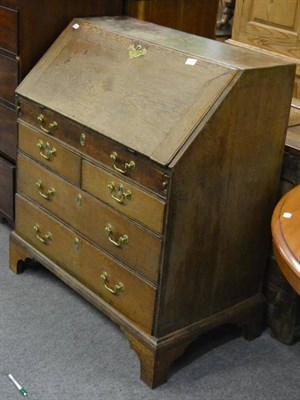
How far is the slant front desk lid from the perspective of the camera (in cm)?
211

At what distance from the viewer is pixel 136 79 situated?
2.33m

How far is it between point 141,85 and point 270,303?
3.28 feet

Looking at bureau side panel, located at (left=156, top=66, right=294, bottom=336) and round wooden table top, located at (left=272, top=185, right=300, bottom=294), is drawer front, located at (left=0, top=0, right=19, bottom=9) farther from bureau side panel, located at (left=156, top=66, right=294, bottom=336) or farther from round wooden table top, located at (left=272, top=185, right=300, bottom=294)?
round wooden table top, located at (left=272, top=185, right=300, bottom=294)

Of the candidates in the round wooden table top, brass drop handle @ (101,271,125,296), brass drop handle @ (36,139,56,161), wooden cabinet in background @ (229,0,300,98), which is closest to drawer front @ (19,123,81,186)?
brass drop handle @ (36,139,56,161)

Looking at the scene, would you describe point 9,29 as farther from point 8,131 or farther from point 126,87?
point 126,87

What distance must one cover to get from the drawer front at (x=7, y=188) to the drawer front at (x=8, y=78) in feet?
1.01

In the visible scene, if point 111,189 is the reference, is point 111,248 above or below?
→ below

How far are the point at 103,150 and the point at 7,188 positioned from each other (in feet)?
3.17

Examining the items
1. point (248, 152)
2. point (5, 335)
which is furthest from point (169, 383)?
point (248, 152)

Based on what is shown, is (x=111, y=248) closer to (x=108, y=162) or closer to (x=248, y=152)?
(x=108, y=162)

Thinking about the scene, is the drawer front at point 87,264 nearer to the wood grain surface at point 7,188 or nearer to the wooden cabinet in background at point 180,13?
the wood grain surface at point 7,188

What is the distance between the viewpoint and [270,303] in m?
2.64

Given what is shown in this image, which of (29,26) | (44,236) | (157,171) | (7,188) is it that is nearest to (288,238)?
(157,171)

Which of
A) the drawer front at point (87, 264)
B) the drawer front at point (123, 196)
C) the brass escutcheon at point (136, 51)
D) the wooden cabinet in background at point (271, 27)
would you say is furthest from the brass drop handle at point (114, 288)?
the wooden cabinet in background at point (271, 27)
